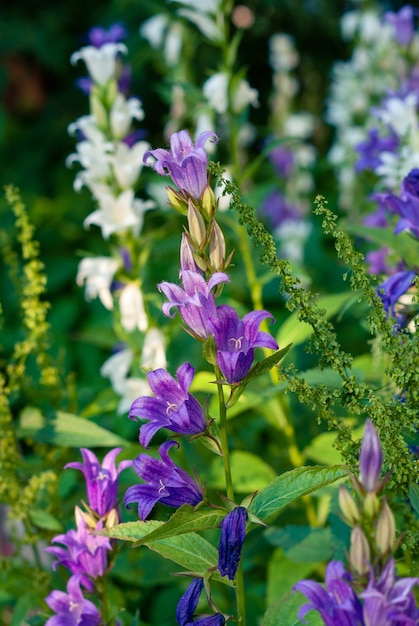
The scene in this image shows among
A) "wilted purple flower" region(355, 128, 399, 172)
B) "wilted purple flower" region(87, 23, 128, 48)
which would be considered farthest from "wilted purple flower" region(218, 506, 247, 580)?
"wilted purple flower" region(87, 23, 128, 48)

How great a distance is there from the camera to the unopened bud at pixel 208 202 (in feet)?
2.93

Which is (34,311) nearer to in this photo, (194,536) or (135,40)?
(194,536)

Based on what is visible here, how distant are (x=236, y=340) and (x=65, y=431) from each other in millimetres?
661

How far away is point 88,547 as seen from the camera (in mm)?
1040

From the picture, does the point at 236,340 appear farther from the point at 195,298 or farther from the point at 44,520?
the point at 44,520

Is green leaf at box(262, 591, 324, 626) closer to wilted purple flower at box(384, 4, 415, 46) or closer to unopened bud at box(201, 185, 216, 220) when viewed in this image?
unopened bud at box(201, 185, 216, 220)

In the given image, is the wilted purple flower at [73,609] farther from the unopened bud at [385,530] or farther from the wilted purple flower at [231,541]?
the unopened bud at [385,530]

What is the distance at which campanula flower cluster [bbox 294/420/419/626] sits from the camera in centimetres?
64

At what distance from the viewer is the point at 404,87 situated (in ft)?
6.70

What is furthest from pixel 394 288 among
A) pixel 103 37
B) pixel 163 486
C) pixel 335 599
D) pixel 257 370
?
pixel 103 37

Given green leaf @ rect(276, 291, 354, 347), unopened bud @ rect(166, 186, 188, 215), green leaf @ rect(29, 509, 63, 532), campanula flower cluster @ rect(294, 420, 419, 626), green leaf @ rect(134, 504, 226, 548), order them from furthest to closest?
green leaf @ rect(276, 291, 354, 347), green leaf @ rect(29, 509, 63, 532), unopened bud @ rect(166, 186, 188, 215), green leaf @ rect(134, 504, 226, 548), campanula flower cluster @ rect(294, 420, 419, 626)

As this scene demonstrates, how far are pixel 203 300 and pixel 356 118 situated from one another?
2.29m

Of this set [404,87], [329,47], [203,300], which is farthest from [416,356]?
[329,47]

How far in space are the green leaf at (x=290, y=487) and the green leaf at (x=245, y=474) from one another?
0.65 m
